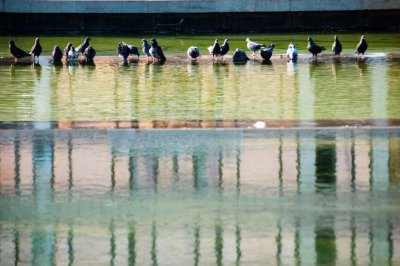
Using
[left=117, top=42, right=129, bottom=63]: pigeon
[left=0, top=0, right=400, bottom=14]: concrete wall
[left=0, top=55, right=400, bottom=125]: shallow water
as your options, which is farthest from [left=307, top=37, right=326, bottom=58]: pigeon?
[left=0, top=0, right=400, bottom=14]: concrete wall

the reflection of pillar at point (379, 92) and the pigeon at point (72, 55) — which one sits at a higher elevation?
the pigeon at point (72, 55)

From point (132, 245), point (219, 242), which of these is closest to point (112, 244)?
point (132, 245)

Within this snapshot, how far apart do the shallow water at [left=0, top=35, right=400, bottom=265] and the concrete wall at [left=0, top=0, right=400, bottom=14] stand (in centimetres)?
1771

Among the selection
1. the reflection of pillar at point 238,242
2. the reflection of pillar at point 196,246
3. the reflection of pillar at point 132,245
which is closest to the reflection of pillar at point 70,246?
the reflection of pillar at point 132,245

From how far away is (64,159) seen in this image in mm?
12883

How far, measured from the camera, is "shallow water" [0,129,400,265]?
8.91 meters

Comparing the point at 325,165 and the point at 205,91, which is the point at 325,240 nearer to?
the point at 325,165

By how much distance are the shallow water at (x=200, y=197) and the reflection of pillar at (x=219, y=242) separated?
2 centimetres

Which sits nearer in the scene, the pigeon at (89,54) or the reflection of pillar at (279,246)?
the reflection of pillar at (279,246)

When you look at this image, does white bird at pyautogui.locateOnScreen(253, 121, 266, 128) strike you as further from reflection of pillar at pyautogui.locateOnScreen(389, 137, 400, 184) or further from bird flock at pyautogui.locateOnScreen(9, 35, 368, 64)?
bird flock at pyautogui.locateOnScreen(9, 35, 368, 64)

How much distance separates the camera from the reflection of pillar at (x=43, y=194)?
29.0 feet

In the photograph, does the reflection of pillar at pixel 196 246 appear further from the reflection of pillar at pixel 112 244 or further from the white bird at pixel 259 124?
the white bird at pixel 259 124

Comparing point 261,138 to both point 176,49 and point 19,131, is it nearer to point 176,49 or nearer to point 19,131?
point 19,131

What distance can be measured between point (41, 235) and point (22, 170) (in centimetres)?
298
